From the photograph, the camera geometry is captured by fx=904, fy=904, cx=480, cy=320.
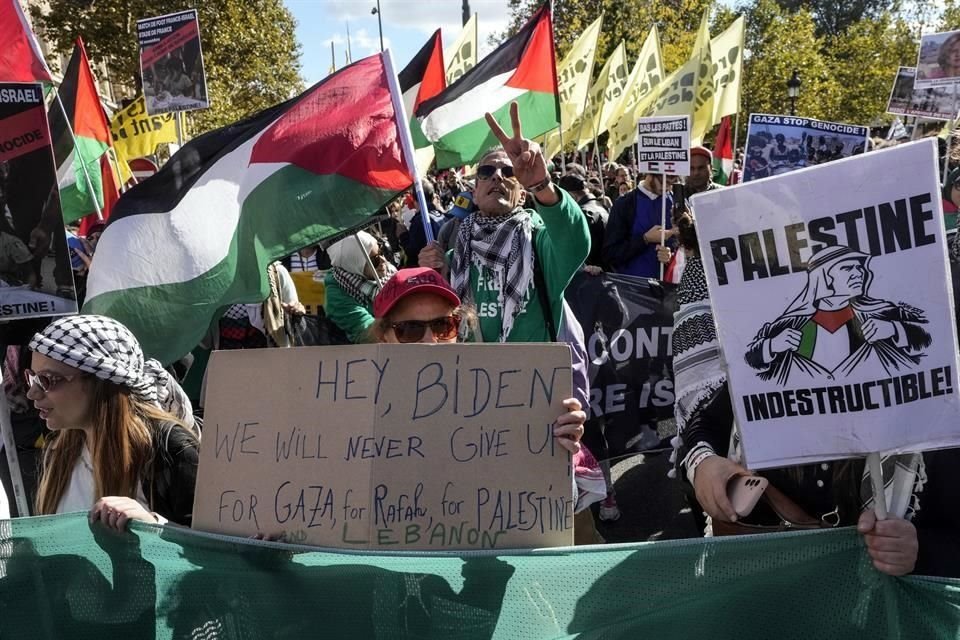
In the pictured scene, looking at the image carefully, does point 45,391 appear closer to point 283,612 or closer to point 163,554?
point 163,554

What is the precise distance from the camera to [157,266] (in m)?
3.30

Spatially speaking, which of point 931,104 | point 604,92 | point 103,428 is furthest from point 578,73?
Result: point 103,428

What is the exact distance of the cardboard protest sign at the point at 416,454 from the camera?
1965 millimetres

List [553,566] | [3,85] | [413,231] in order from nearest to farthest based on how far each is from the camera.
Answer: [553,566] < [3,85] < [413,231]

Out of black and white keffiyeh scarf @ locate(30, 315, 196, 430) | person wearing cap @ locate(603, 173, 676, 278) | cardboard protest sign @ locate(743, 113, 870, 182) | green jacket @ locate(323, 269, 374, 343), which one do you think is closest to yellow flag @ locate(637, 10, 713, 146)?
cardboard protest sign @ locate(743, 113, 870, 182)

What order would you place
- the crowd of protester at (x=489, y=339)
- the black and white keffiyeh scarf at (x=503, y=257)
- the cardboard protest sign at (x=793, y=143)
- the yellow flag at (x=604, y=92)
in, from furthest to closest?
the yellow flag at (x=604, y=92)
the cardboard protest sign at (x=793, y=143)
the black and white keffiyeh scarf at (x=503, y=257)
the crowd of protester at (x=489, y=339)

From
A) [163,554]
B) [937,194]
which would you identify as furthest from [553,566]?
[937,194]

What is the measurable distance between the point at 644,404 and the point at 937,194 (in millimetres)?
3326

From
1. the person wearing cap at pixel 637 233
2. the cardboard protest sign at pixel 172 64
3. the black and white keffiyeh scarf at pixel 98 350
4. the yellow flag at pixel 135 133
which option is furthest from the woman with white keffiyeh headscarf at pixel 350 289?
the yellow flag at pixel 135 133

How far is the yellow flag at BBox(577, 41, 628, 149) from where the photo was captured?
12852 millimetres

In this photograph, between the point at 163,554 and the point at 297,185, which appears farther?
the point at 297,185

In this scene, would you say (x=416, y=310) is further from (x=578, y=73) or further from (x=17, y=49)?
(x=578, y=73)

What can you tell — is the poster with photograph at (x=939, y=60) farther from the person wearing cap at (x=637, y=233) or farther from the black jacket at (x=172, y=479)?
the black jacket at (x=172, y=479)

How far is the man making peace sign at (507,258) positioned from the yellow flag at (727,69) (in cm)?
787
